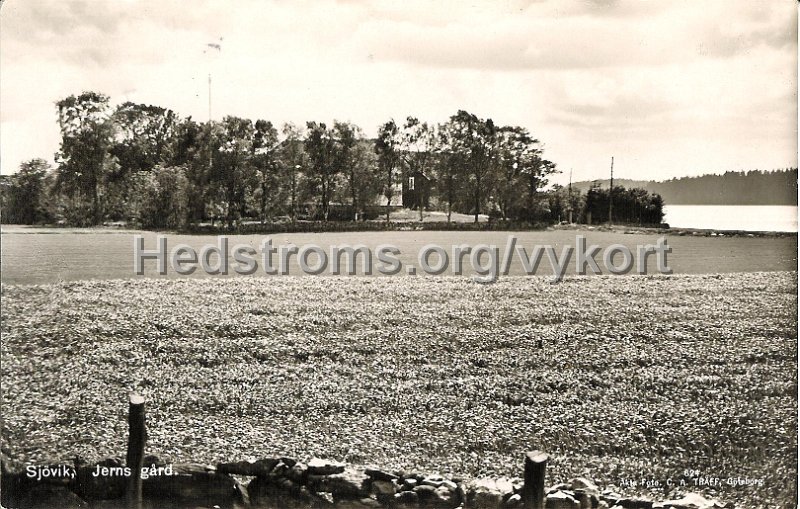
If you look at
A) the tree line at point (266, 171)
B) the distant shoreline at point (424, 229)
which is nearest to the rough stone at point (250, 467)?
the distant shoreline at point (424, 229)

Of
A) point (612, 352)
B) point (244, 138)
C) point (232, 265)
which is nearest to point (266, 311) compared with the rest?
point (232, 265)

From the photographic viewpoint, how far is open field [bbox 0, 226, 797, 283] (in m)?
5.27

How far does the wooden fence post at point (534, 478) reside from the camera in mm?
3646

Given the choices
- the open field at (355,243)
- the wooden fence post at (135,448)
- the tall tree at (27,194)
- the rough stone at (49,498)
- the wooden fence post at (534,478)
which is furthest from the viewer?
the open field at (355,243)

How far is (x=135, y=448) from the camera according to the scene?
4273 millimetres

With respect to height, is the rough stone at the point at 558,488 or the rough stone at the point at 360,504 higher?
the rough stone at the point at 558,488

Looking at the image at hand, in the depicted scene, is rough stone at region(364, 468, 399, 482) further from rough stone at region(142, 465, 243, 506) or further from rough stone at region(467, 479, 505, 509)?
rough stone at region(142, 465, 243, 506)

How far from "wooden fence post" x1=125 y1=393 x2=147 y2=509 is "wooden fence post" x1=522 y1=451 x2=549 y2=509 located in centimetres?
270

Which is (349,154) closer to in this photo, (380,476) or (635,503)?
(380,476)

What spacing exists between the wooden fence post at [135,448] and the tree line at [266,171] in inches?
78.3

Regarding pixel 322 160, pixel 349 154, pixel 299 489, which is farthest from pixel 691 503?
pixel 322 160

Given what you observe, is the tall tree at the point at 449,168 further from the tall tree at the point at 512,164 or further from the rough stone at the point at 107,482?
the rough stone at the point at 107,482

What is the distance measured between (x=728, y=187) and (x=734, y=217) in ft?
1.04

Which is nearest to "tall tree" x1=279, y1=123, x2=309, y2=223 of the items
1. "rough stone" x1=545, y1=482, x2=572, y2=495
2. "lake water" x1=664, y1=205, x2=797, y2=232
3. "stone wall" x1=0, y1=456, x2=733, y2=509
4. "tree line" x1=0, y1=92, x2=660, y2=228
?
"tree line" x1=0, y1=92, x2=660, y2=228
